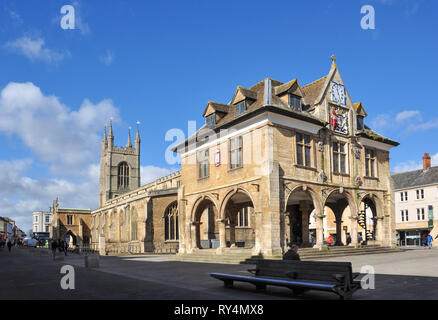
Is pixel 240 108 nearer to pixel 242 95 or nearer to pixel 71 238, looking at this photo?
pixel 242 95

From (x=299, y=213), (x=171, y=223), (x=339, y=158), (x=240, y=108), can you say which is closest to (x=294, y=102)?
(x=240, y=108)

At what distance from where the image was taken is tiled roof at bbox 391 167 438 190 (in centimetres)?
5391

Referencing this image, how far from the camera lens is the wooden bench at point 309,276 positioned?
9.20 m

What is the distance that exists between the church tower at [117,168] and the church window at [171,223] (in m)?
55.3

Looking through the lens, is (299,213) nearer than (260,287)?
No

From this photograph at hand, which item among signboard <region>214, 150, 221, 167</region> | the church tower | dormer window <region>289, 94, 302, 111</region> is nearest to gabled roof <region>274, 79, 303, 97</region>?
dormer window <region>289, 94, 302, 111</region>

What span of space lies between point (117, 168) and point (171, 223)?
193 ft

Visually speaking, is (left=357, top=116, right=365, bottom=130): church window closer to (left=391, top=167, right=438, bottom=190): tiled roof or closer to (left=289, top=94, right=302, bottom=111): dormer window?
(left=289, top=94, right=302, bottom=111): dormer window

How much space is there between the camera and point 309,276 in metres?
10.1

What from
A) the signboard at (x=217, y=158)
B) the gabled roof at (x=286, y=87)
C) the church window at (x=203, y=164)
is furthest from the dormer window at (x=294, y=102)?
the church window at (x=203, y=164)

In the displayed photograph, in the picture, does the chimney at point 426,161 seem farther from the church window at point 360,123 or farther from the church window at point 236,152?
the church window at point 236,152

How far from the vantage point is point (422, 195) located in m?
54.5

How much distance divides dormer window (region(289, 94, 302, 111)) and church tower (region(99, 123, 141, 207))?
78.1 meters

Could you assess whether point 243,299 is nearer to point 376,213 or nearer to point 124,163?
point 376,213
